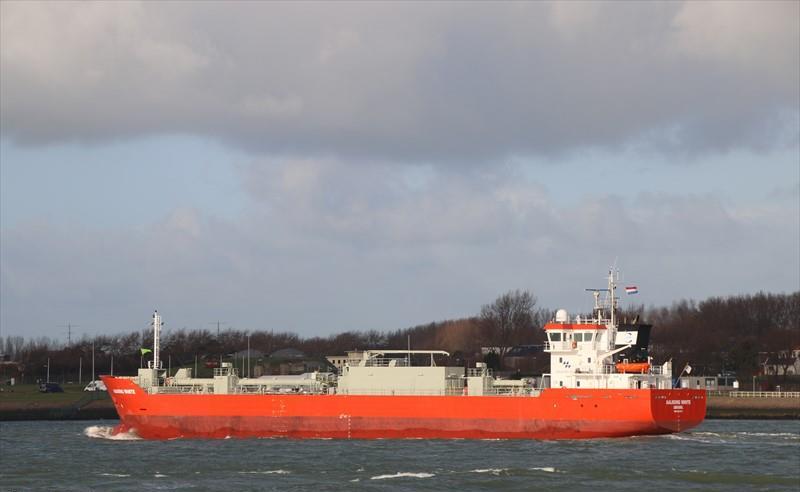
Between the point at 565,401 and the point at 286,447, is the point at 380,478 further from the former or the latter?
the point at 565,401

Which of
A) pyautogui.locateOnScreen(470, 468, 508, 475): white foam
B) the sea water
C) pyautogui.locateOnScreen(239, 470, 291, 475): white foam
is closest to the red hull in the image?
the sea water

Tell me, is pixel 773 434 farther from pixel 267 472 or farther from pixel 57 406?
pixel 57 406

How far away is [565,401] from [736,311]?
248 ft

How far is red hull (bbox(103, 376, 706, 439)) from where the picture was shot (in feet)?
159

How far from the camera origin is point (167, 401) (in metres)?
53.2

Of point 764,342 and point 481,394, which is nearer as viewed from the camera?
point 481,394

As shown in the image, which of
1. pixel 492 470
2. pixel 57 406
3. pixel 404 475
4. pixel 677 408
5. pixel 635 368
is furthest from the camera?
pixel 57 406

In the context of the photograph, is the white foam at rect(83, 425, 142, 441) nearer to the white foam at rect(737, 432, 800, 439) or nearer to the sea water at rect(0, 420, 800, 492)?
the sea water at rect(0, 420, 800, 492)

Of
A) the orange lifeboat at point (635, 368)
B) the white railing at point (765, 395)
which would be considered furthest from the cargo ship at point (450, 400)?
the white railing at point (765, 395)

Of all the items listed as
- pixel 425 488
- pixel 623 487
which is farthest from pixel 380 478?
pixel 623 487

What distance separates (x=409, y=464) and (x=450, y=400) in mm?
9117

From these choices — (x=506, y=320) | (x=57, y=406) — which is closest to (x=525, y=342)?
(x=506, y=320)

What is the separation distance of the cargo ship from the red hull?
0.15 ft

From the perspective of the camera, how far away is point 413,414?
50.3m
